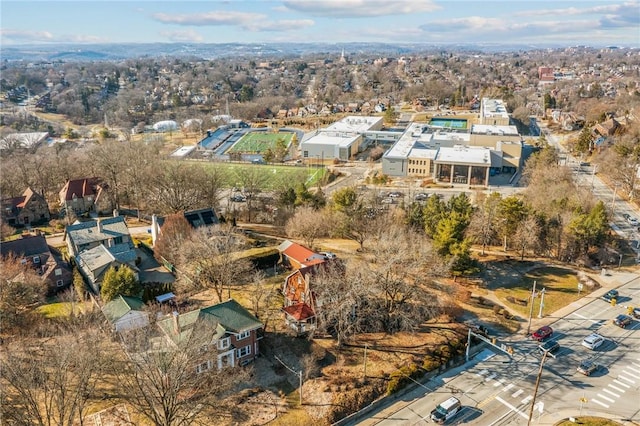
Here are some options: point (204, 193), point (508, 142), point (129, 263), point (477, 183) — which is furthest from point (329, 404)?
point (508, 142)

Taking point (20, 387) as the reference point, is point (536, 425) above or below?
below

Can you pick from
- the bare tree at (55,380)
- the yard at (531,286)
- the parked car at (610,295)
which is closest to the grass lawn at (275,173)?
the yard at (531,286)

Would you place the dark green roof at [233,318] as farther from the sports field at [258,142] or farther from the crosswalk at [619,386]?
the sports field at [258,142]

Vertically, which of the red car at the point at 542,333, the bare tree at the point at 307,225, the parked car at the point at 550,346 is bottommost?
the parked car at the point at 550,346

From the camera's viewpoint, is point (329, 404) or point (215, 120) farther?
point (215, 120)

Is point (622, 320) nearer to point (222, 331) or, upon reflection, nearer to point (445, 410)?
point (445, 410)

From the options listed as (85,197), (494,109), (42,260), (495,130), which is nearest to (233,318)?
(42,260)

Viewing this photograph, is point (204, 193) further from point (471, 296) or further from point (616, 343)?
point (616, 343)
